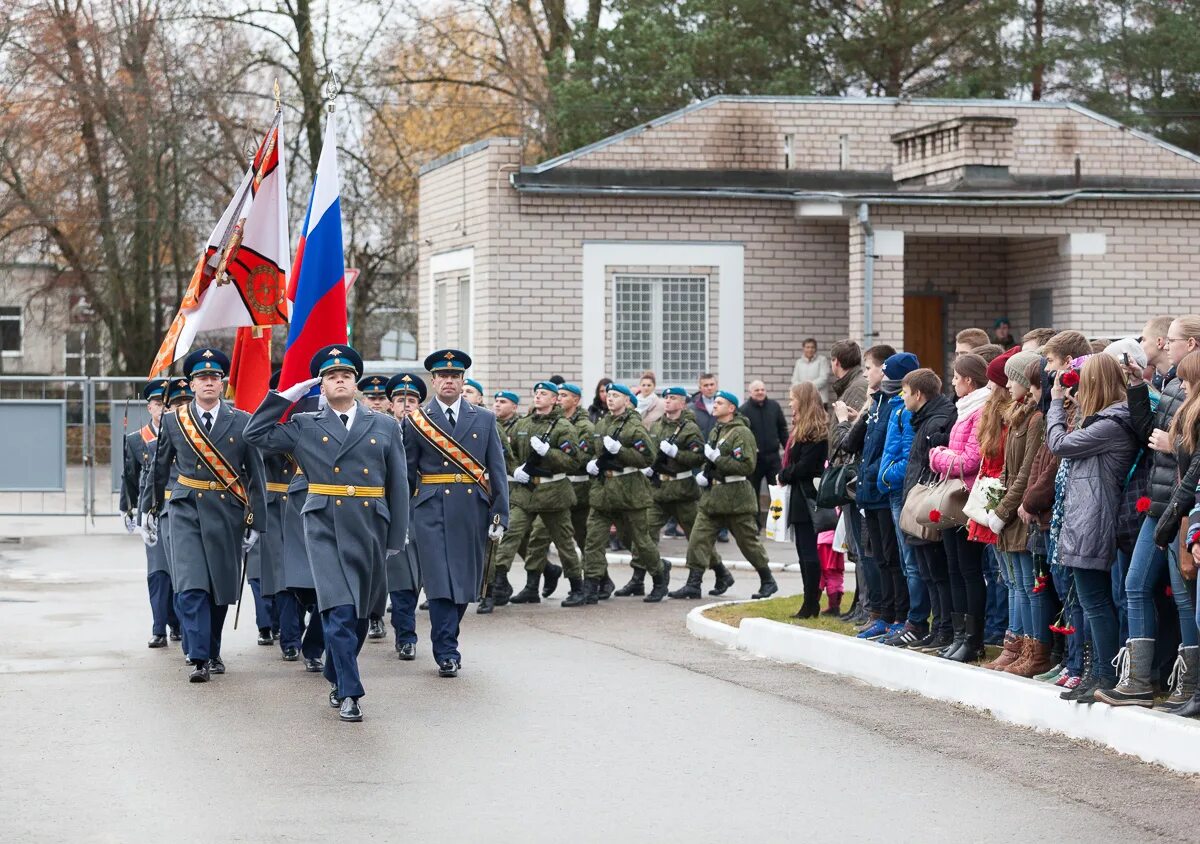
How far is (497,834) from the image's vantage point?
23.3 ft

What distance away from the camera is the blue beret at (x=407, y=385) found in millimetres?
12914

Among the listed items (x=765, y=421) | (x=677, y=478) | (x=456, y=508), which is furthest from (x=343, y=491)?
(x=765, y=421)

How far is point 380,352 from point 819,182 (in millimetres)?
26180

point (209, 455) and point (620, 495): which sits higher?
point (209, 455)

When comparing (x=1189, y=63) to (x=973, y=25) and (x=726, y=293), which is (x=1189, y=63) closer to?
(x=973, y=25)

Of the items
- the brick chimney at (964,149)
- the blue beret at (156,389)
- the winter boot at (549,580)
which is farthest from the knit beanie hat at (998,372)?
the brick chimney at (964,149)

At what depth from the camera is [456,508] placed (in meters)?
11.6

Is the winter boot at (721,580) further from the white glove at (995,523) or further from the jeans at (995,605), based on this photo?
the white glove at (995,523)

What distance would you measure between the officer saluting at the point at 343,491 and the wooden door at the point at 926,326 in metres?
15.7

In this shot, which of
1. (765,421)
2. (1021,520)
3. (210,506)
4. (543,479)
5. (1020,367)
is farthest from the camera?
(765,421)

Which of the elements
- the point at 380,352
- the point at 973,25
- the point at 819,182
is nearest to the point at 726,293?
the point at 819,182

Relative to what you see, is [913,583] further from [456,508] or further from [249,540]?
[249,540]

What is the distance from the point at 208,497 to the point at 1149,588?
5690 mm

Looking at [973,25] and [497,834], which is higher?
[973,25]
